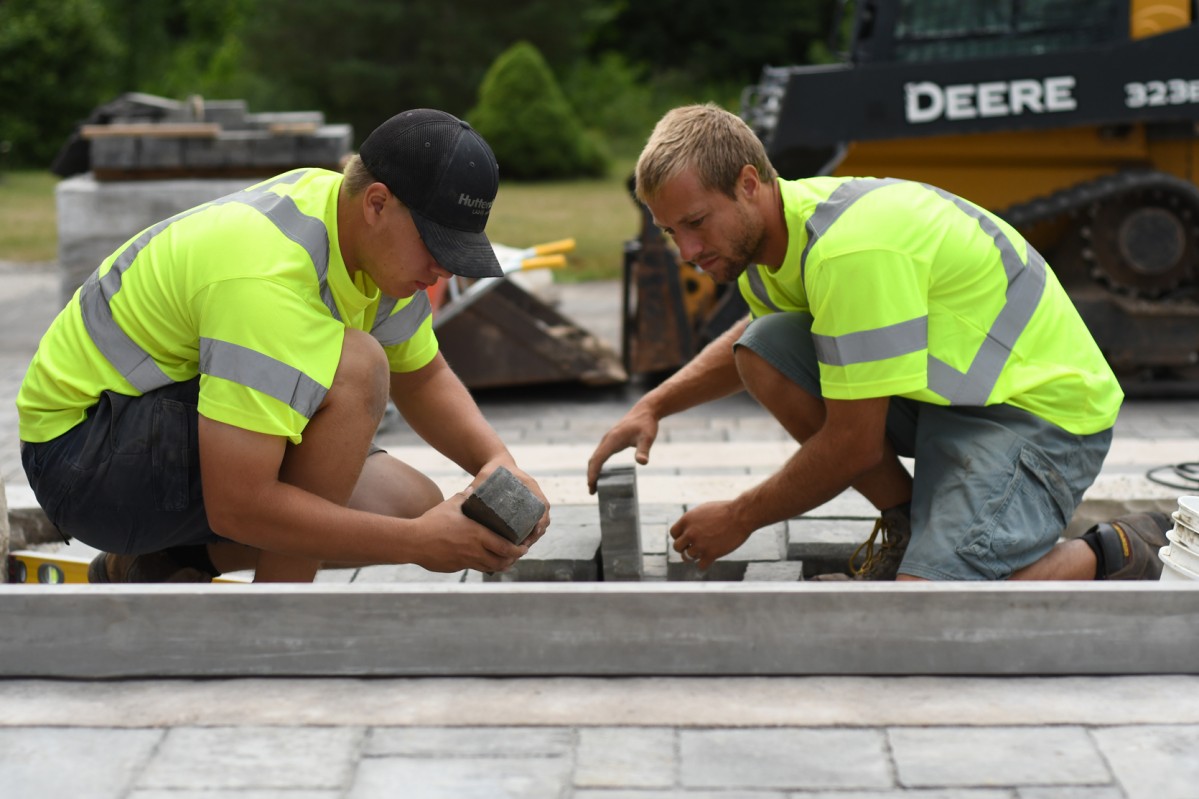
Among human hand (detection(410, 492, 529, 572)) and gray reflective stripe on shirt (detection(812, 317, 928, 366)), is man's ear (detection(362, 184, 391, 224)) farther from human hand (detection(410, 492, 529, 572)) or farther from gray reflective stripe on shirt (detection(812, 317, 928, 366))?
gray reflective stripe on shirt (detection(812, 317, 928, 366))

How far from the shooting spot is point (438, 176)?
2.94m

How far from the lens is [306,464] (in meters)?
3.05

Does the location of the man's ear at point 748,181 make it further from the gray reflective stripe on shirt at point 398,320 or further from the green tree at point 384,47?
the green tree at point 384,47

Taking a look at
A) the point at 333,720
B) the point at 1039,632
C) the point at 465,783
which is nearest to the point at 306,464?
the point at 333,720

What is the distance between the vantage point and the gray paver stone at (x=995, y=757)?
2.55m

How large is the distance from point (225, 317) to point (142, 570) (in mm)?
955

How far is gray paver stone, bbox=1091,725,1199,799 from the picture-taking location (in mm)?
2506

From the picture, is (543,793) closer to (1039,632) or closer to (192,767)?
(192,767)

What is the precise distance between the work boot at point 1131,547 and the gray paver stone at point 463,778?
1652 millimetres

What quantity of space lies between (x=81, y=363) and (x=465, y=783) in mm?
1353

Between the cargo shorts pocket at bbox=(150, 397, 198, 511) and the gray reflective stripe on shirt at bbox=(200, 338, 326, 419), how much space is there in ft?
0.86

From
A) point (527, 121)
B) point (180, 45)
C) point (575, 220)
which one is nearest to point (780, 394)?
point (575, 220)

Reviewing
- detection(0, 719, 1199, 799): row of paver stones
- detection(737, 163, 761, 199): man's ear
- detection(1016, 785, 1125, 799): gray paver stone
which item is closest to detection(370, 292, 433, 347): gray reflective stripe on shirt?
detection(737, 163, 761, 199): man's ear

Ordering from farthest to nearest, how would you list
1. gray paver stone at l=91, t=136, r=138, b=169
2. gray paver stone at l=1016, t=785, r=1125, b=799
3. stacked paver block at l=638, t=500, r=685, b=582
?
gray paver stone at l=91, t=136, r=138, b=169, stacked paver block at l=638, t=500, r=685, b=582, gray paver stone at l=1016, t=785, r=1125, b=799
